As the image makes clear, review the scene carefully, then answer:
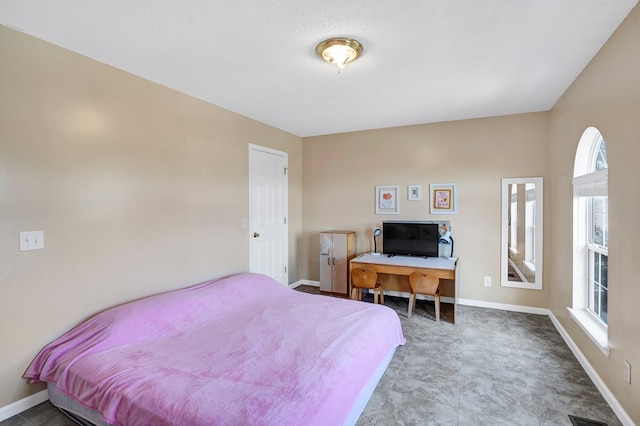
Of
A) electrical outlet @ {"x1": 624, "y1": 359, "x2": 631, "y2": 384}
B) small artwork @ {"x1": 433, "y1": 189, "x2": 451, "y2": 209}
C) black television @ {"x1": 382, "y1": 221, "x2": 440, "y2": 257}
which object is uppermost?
small artwork @ {"x1": 433, "y1": 189, "x2": 451, "y2": 209}

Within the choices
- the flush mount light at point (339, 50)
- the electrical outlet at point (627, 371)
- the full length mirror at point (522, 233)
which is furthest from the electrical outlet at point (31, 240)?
the full length mirror at point (522, 233)

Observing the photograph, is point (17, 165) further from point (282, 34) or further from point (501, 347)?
point (501, 347)

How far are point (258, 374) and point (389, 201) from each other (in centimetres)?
329

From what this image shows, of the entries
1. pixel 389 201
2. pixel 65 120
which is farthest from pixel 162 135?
pixel 389 201

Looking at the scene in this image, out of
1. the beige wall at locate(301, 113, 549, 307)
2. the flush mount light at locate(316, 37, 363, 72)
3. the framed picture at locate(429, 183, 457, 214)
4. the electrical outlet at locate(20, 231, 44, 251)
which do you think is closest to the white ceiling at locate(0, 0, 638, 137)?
the flush mount light at locate(316, 37, 363, 72)

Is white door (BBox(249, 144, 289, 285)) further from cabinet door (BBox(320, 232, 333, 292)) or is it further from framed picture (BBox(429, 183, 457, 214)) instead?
framed picture (BBox(429, 183, 457, 214))

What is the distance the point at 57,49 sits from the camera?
2.15 meters

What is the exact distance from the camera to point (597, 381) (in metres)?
2.25

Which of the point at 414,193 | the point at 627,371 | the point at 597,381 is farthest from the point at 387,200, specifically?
the point at 627,371

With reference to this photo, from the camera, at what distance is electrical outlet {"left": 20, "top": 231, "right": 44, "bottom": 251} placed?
6.54 ft

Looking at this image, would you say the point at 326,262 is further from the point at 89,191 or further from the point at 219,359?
the point at 89,191

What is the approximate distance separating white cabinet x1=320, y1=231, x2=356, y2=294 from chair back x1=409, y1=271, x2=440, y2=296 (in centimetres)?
117

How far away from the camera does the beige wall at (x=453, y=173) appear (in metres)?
3.81

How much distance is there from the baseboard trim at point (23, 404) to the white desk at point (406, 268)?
302cm
